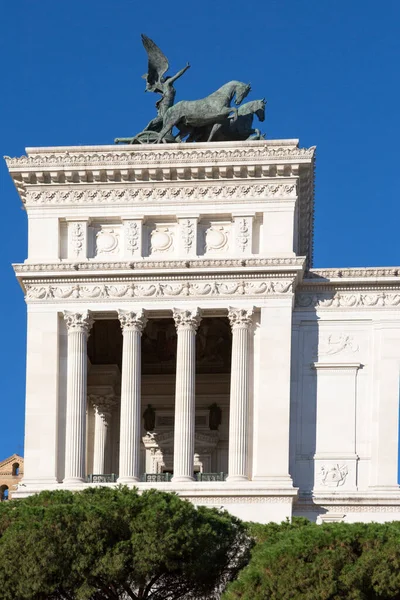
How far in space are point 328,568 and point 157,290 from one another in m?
20.1

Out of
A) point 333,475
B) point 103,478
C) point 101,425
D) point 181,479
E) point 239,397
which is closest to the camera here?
point 181,479

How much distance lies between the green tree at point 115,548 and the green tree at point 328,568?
107 inches

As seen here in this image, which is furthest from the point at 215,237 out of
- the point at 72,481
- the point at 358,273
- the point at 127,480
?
the point at 72,481

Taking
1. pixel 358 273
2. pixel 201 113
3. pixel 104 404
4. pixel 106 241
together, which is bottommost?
pixel 104 404

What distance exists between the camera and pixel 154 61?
84.1 metres

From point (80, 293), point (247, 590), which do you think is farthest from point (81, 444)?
point (247, 590)

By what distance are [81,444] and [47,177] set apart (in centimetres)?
1083

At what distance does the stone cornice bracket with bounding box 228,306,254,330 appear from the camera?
77.5 metres

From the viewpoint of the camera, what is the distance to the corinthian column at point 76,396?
252 ft

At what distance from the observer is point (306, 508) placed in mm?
76125

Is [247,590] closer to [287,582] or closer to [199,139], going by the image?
[287,582]

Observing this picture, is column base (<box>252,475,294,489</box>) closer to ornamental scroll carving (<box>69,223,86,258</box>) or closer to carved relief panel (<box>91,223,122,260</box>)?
carved relief panel (<box>91,223,122,260</box>)

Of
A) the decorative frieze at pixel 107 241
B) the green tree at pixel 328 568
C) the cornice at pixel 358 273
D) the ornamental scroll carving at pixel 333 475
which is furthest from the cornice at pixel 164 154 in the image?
the green tree at pixel 328 568

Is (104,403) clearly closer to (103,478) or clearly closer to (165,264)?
(103,478)
